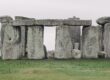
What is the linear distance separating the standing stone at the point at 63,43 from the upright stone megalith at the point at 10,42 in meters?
3.27

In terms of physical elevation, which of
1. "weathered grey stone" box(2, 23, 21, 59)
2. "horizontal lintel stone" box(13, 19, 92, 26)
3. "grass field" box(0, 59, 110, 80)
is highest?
"horizontal lintel stone" box(13, 19, 92, 26)

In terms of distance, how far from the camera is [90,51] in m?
40.7

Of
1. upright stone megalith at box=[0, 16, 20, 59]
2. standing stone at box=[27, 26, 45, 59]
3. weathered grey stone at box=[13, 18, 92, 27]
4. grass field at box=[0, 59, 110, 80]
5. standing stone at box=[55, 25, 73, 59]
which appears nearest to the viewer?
grass field at box=[0, 59, 110, 80]

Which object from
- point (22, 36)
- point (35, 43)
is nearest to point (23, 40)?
point (22, 36)

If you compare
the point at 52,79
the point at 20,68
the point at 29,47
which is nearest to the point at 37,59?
the point at 29,47

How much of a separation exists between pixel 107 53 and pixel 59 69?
10.3 meters

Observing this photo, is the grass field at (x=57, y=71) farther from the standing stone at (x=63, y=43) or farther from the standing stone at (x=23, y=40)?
the standing stone at (x=23, y=40)

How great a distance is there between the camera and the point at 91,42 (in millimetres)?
40781

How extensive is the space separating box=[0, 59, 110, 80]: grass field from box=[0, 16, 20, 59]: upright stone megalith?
595 centimetres

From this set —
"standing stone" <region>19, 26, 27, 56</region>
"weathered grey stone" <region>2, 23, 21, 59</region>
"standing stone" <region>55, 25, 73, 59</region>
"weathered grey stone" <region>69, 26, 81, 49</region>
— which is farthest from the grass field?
"weathered grey stone" <region>69, 26, 81, 49</region>

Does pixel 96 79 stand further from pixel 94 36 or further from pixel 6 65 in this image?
pixel 94 36

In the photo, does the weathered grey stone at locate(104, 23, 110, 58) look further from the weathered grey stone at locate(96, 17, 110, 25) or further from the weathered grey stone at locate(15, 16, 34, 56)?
the weathered grey stone at locate(15, 16, 34, 56)

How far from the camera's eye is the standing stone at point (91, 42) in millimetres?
40562

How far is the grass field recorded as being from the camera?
91.0 feet
